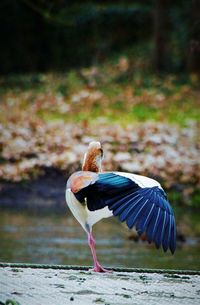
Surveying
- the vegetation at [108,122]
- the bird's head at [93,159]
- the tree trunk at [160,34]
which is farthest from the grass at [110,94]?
the bird's head at [93,159]

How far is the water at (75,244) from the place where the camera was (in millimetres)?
10453

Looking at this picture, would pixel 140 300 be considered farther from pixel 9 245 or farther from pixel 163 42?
pixel 163 42

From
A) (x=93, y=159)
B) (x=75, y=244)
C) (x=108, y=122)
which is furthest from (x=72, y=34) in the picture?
(x=93, y=159)

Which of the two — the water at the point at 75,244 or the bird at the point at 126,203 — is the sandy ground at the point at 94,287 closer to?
the bird at the point at 126,203

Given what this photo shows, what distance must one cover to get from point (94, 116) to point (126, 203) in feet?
42.5

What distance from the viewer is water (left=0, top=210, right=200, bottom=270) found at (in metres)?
10.5

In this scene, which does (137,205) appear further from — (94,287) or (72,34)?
(72,34)

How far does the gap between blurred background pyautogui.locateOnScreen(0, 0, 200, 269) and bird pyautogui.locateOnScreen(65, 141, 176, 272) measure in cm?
366

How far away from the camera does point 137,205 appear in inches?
242

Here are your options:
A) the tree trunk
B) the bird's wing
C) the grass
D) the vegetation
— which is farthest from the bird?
the tree trunk

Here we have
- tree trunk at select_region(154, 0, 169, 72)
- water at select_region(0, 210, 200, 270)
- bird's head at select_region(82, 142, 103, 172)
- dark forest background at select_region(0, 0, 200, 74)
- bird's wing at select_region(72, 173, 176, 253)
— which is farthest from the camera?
dark forest background at select_region(0, 0, 200, 74)

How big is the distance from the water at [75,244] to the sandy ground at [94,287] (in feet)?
11.5

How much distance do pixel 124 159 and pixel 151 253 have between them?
373cm

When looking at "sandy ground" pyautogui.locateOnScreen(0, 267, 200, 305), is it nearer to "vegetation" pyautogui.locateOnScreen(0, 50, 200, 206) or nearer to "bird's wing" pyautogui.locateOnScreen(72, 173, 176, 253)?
"bird's wing" pyautogui.locateOnScreen(72, 173, 176, 253)
